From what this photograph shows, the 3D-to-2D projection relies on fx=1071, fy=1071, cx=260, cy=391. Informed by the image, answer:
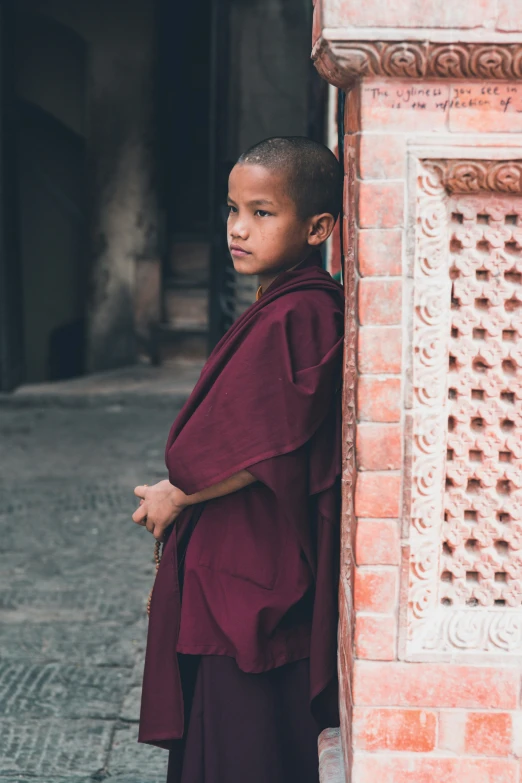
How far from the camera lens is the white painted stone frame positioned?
1.64 metres

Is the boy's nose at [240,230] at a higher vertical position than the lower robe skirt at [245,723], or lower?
higher

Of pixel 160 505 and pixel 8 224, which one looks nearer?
pixel 160 505

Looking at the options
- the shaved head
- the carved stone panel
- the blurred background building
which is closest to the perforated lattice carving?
the carved stone panel

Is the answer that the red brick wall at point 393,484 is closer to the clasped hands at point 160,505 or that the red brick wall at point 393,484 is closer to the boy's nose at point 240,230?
the boy's nose at point 240,230

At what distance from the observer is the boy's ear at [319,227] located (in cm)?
201

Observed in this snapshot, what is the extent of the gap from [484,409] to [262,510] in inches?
18.9

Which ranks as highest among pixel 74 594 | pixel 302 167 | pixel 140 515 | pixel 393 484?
pixel 302 167

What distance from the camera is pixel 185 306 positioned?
27.5 feet

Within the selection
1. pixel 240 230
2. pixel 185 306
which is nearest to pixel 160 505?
pixel 240 230

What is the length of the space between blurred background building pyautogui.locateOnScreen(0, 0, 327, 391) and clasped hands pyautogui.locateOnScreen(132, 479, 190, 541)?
190 inches

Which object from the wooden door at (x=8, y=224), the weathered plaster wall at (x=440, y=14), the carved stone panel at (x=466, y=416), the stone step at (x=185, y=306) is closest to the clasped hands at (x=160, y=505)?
the carved stone panel at (x=466, y=416)

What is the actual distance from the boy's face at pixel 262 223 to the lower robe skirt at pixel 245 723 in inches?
30.1

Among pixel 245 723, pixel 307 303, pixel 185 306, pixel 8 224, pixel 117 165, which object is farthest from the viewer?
pixel 185 306

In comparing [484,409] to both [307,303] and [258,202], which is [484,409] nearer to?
[307,303]
